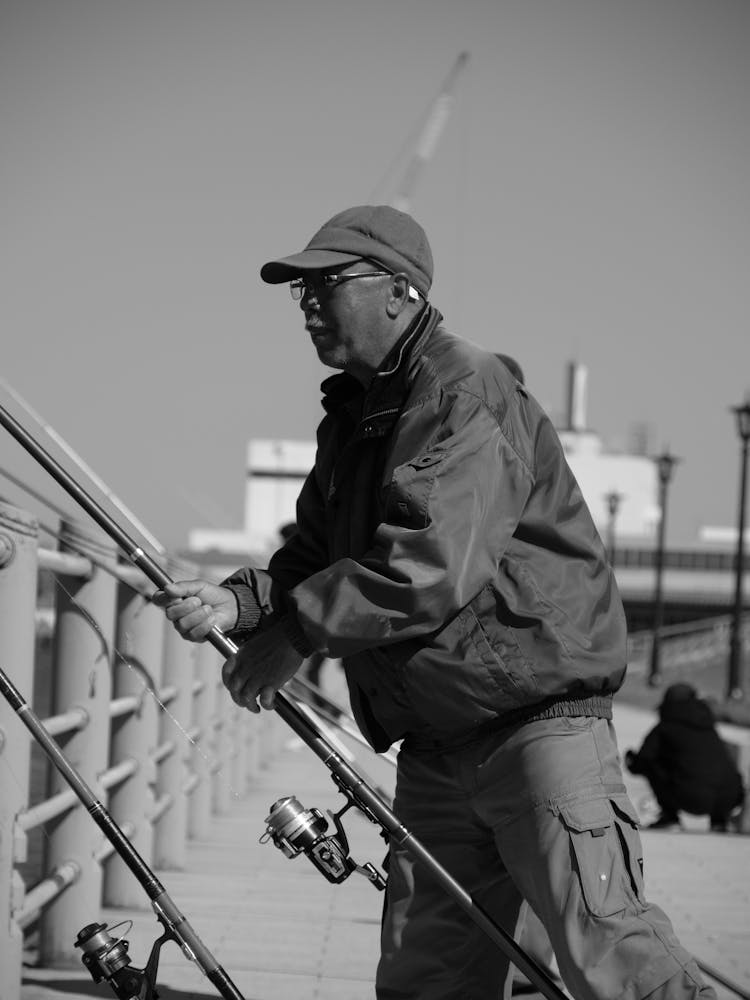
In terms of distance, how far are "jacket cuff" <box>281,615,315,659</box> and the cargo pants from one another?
1.32 ft

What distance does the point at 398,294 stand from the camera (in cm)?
309

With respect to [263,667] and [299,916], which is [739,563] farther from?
[263,667]

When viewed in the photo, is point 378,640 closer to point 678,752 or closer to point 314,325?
point 314,325

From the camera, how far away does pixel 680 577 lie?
10544cm

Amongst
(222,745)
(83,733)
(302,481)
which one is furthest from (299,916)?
(302,481)

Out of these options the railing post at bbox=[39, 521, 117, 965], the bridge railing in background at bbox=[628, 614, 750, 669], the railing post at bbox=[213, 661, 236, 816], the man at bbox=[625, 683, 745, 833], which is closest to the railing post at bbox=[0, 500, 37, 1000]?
the railing post at bbox=[39, 521, 117, 965]

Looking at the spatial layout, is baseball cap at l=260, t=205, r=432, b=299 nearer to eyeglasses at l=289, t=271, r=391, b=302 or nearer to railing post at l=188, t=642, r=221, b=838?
eyeglasses at l=289, t=271, r=391, b=302

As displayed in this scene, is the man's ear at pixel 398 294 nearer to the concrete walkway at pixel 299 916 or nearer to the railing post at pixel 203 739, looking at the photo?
the concrete walkway at pixel 299 916

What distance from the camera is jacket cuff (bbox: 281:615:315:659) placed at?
284 cm

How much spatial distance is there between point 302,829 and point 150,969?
381 mm

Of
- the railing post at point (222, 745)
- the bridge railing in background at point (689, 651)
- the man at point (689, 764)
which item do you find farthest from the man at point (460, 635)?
the bridge railing in background at point (689, 651)

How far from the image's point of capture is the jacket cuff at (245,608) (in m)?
3.30

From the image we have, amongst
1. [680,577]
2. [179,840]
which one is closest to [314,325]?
[179,840]

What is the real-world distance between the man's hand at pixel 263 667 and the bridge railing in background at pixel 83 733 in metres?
0.28
